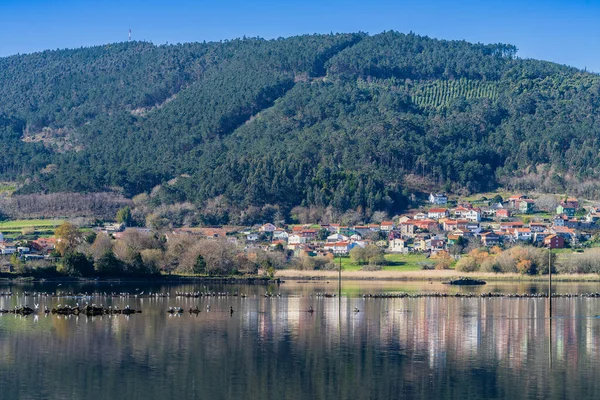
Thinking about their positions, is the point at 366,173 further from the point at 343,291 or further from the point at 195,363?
the point at 195,363

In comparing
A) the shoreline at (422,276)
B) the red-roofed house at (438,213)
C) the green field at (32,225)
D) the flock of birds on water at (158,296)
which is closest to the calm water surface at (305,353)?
the flock of birds on water at (158,296)

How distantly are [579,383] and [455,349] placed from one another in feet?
35.1

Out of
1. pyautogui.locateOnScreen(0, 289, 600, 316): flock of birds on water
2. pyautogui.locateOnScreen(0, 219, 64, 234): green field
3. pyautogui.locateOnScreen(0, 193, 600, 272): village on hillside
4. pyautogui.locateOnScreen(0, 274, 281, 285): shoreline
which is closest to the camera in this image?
pyautogui.locateOnScreen(0, 289, 600, 316): flock of birds on water

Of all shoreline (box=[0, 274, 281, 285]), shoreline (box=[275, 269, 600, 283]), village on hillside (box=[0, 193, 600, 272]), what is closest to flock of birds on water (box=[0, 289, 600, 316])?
shoreline (box=[0, 274, 281, 285])

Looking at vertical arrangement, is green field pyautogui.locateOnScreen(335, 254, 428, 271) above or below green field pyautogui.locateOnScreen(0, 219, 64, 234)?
below

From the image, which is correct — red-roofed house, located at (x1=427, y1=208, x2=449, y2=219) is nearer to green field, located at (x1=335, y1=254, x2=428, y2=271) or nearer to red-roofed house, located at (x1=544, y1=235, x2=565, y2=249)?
red-roofed house, located at (x1=544, y1=235, x2=565, y2=249)

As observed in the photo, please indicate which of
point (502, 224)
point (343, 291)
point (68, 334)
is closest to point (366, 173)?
point (502, 224)

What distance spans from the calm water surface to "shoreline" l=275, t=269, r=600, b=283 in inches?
1714

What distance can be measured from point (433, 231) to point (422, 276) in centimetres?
3844

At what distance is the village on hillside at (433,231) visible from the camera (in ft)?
469

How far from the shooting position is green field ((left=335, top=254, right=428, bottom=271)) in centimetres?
12975

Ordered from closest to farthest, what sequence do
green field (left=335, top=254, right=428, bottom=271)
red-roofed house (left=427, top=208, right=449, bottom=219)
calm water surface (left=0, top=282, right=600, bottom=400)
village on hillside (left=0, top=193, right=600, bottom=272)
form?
1. calm water surface (left=0, top=282, right=600, bottom=400)
2. green field (left=335, top=254, right=428, bottom=271)
3. village on hillside (left=0, top=193, right=600, bottom=272)
4. red-roofed house (left=427, top=208, right=449, bottom=219)

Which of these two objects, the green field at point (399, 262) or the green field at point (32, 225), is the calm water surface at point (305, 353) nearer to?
the green field at point (399, 262)

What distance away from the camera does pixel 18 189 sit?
192 meters
